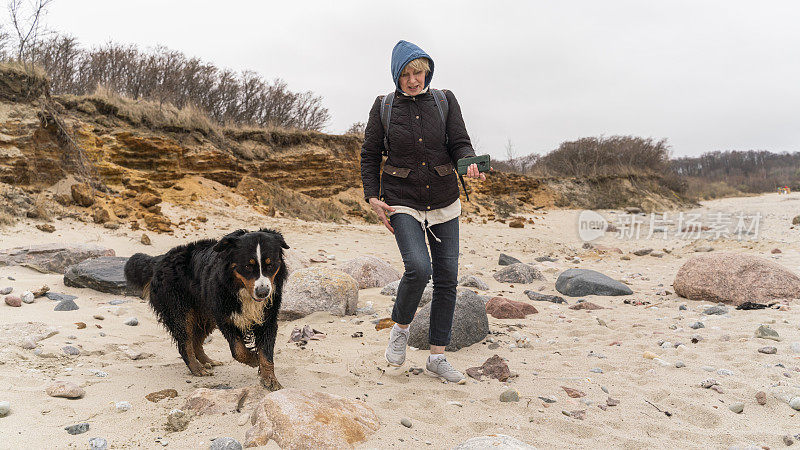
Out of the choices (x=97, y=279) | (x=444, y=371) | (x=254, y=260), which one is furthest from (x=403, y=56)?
(x=97, y=279)

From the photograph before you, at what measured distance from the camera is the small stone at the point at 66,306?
455cm

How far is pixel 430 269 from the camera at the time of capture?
3.19 meters

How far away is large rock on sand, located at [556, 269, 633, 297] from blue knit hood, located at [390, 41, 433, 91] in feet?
15.4

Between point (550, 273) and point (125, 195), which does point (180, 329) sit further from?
point (125, 195)

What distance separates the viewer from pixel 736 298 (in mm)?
5531

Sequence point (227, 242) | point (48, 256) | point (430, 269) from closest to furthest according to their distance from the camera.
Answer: point (227, 242), point (430, 269), point (48, 256)

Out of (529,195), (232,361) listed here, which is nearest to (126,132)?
(232,361)

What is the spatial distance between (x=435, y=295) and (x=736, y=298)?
4.47 meters

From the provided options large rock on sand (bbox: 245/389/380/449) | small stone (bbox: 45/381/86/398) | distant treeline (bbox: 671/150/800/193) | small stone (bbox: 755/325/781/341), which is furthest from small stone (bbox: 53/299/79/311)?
distant treeline (bbox: 671/150/800/193)

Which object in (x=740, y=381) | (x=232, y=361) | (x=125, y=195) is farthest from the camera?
(x=125, y=195)

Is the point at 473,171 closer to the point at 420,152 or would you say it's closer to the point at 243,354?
the point at 420,152

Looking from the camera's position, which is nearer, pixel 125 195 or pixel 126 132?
pixel 125 195

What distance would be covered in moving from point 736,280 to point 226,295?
6.13 meters

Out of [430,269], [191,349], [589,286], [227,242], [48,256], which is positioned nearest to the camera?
[227,242]
